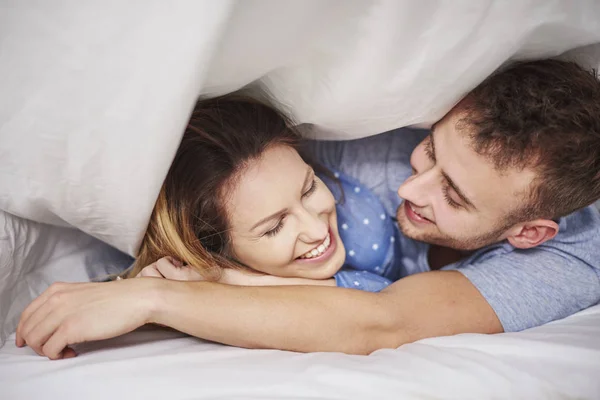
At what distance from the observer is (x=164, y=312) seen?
0.76m

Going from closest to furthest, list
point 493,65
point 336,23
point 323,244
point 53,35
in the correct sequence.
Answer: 1. point 53,35
2. point 336,23
3. point 493,65
4. point 323,244

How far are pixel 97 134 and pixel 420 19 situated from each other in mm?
481

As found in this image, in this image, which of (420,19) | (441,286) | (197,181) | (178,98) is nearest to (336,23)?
(420,19)

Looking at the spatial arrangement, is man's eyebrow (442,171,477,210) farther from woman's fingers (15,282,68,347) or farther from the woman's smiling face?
woman's fingers (15,282,68,347)

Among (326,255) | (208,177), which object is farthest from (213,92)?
(326,255)

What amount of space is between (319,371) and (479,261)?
509mm

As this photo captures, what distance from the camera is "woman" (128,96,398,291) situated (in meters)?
0.91

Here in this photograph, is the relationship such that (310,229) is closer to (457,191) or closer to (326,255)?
(326,255)

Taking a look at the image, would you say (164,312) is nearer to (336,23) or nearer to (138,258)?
(138,258)

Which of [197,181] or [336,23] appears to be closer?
[336,23]

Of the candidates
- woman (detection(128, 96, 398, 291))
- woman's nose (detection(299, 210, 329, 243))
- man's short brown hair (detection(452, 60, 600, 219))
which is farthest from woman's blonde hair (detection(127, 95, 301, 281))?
man's short brown hair (detection(452, 60, 600, 219))

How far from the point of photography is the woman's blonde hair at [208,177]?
0.91m

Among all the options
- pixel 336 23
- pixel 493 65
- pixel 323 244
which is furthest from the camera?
pixel 323 244

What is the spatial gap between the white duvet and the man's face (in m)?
0.09
